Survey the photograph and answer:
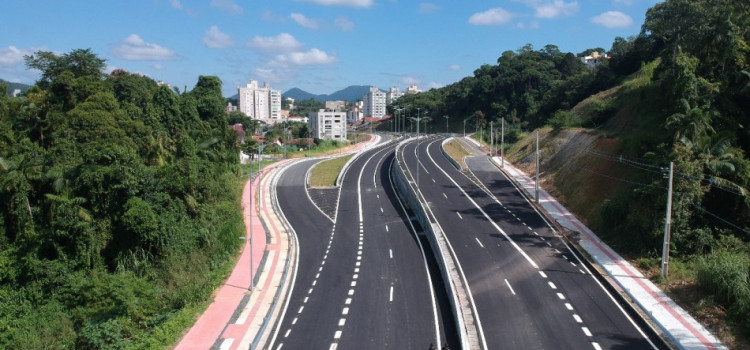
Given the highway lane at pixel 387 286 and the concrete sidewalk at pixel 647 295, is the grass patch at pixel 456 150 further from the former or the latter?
the concrete sidewalk at pixel 647 295

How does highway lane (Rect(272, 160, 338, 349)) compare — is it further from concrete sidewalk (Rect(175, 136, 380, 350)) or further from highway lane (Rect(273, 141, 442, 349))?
concrete sidewalk (Rect(175, 136, 380, 350))

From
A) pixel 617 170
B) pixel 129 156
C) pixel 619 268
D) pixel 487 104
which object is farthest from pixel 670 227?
pixel 487 104

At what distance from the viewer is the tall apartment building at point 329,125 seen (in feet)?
502

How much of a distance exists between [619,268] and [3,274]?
34.0 metres

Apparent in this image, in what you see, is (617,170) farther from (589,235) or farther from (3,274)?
(3,274)

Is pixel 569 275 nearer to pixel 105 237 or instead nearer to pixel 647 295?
pixel 647 295

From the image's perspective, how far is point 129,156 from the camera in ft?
105

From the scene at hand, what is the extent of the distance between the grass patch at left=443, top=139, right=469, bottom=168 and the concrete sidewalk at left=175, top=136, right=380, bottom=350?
38182 mm

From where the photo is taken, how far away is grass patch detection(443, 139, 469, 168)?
74681mm

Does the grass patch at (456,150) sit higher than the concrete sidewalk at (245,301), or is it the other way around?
the grass patch at (456,150)

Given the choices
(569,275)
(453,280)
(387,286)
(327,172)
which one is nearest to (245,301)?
(387,286)

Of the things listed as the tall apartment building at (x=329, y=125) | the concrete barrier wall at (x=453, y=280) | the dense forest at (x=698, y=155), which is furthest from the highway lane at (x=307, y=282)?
the tall apartment building at (x=329, y=125)

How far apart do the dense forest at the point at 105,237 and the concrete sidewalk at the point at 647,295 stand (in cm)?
2013

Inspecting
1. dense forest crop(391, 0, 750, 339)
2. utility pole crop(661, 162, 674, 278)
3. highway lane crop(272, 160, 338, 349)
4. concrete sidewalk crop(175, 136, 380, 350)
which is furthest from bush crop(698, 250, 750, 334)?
concrete sidewalk crop(175, 136, 380, 350)
